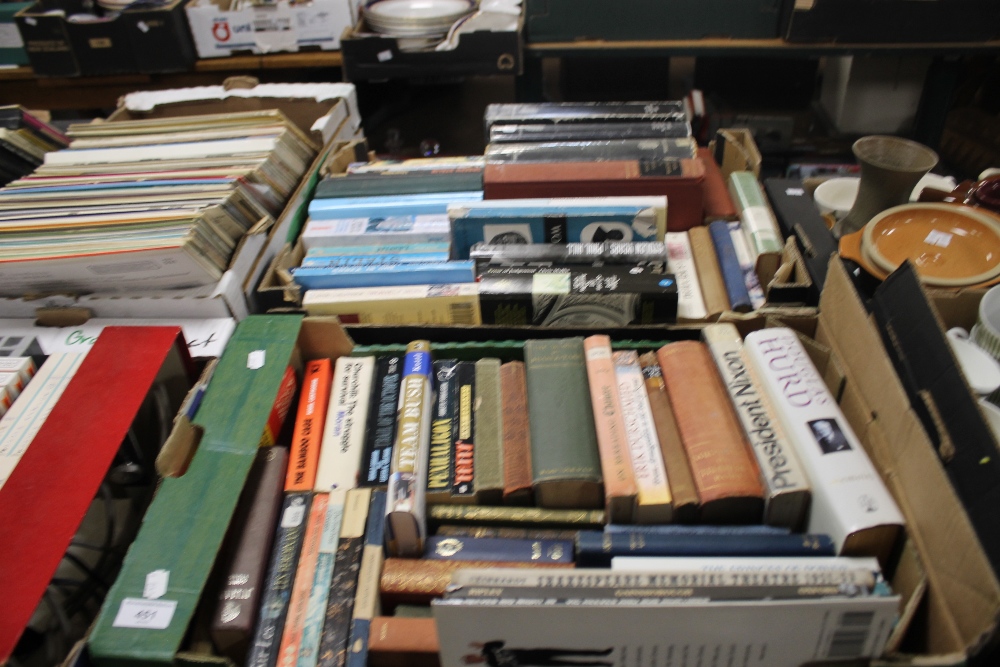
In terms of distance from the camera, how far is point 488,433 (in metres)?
1.01

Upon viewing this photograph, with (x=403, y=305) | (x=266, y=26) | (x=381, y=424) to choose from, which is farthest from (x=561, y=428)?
(x=266, y=26)

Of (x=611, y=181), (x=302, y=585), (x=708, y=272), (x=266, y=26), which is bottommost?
(x=302, y=585)

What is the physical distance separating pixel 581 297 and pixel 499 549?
45cm

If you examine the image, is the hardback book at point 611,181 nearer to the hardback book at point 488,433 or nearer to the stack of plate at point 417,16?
the hardback book at point 488,433

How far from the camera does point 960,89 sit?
2322 millimetres

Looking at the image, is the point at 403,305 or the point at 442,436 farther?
the point at 403,305

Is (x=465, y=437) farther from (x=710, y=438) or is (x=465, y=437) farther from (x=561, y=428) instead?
(x=710, y=438)

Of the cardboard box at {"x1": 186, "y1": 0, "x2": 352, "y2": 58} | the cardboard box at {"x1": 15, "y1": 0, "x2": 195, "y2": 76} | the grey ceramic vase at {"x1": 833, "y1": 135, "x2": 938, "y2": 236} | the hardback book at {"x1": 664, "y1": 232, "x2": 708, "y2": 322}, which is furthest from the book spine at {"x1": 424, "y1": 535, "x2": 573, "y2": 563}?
the cardboard box at {"x1": 15, "y1": 0, "x2": 195, "y2": 76}

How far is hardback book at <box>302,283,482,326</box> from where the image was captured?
119 cm

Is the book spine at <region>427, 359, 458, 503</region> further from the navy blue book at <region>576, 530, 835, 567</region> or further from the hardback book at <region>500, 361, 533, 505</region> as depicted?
the navy blue book at <region>576, 530, 835, 567</region>

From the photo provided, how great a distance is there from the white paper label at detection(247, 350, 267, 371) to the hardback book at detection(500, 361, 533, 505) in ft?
1.26

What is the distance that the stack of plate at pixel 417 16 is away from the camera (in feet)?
6.46

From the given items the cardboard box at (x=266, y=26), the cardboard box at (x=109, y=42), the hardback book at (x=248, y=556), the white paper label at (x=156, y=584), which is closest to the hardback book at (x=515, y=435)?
the hardback book at (x=248, y=556)

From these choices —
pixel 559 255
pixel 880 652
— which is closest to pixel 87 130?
pixel 559 255
